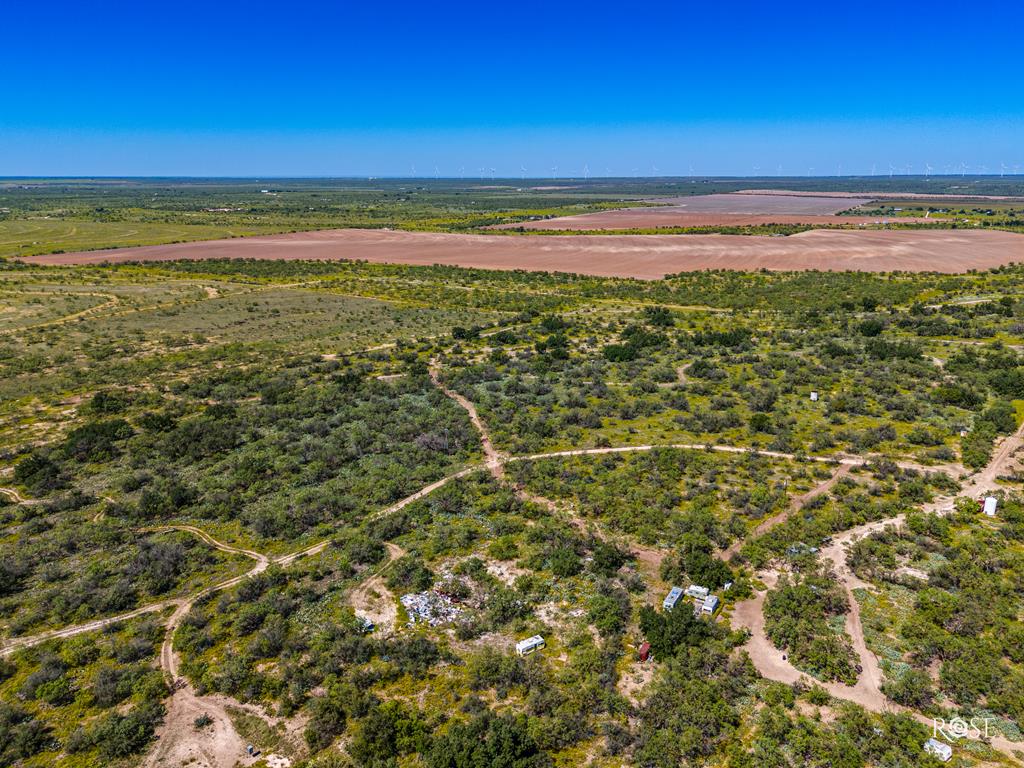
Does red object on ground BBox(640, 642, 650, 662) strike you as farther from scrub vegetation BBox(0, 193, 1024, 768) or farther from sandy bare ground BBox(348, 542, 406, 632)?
sandy bare ground BBox(348, 542, 406, 632)

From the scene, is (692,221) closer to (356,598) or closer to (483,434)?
(483,434)

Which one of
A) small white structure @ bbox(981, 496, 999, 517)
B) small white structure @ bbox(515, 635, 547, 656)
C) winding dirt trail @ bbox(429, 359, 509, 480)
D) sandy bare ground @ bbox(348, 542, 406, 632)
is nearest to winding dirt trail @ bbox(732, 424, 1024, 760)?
small white structure @ bbox(981, 496, 999, 517)

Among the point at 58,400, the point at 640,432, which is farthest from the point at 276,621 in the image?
the point at 58,400

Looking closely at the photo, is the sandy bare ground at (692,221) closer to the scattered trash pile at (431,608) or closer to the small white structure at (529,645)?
the scattered trash pile at (431,608)

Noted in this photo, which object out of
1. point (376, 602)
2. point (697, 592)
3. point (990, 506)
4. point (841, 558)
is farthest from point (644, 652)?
point (990, 506)

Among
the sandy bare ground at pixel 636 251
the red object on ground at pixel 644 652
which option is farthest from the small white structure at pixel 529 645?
the sandy bare ground at pixel 636 251
